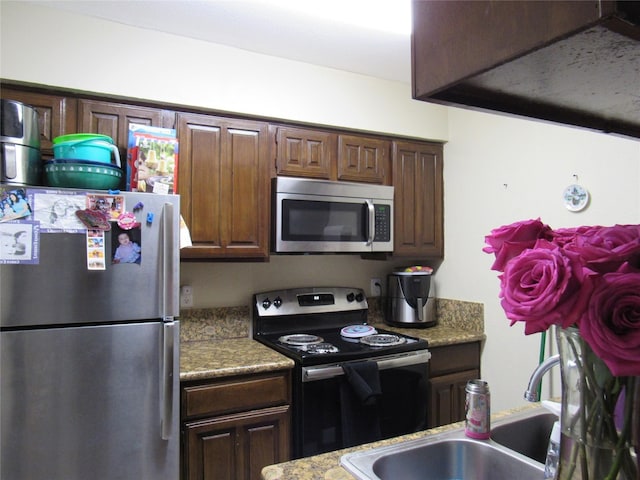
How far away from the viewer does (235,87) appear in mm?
2334

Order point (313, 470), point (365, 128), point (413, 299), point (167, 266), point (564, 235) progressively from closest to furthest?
point (564, 235), point (313, 470), point (167, 266), point (365, 128), point (413, 299)

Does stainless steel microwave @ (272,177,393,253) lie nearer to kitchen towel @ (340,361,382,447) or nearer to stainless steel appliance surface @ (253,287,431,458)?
stainless steel appliance surface @ (253,287,431,458)

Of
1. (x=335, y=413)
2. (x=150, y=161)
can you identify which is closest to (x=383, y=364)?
(x=335, y=413)

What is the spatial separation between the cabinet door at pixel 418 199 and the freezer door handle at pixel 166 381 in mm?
1536

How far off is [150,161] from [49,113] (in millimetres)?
519

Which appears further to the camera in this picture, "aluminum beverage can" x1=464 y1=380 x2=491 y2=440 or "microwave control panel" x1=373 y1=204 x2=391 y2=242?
"microwave control panel" x1=373 y1=204 x2=391 y2=242

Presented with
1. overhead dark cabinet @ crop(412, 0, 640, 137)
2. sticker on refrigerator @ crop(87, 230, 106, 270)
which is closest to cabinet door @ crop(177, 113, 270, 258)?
sticker on refrigerator @ crop(87, 230, 106, 270)

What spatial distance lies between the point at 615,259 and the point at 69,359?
1690 millimetres

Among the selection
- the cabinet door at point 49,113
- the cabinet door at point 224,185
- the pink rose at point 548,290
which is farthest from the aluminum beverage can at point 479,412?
the cabinet door at point 49,113

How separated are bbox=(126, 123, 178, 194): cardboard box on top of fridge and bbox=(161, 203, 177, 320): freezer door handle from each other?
215mm

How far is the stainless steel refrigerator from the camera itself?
153 centimetres

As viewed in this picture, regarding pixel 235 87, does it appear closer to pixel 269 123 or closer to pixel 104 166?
pixel 269 123

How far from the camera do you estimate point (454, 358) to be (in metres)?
2.62

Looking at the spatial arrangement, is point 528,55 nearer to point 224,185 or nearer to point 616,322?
point 616,322
